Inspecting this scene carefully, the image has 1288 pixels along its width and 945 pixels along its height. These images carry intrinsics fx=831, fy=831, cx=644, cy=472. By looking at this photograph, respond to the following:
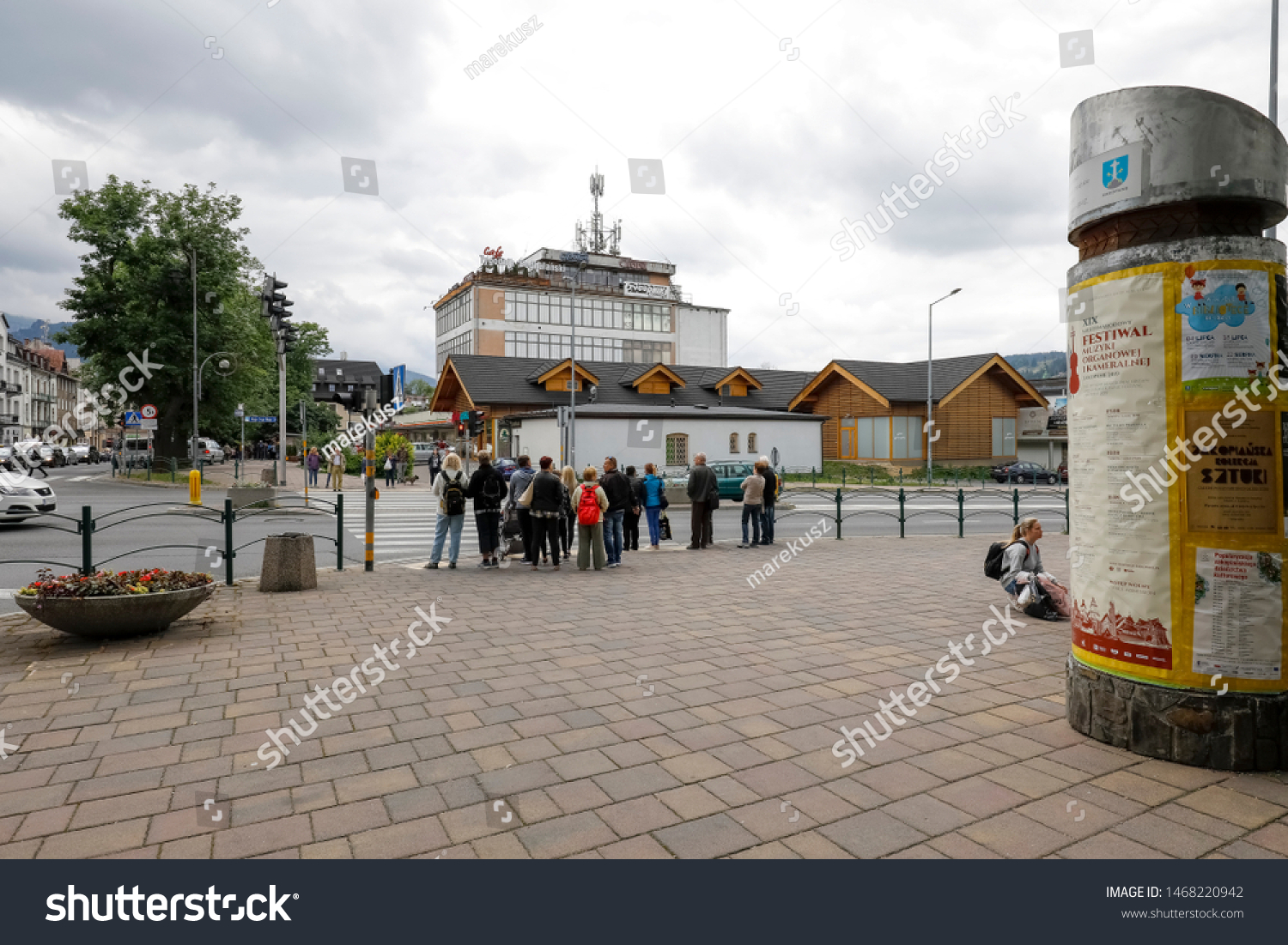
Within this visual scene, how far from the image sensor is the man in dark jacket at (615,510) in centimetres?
1305

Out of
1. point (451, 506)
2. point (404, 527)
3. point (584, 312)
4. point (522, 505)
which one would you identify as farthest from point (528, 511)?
point (584, 312)

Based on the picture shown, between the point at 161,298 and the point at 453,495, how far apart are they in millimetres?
33137

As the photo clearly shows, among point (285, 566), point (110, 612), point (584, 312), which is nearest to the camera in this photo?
point (110, 612)

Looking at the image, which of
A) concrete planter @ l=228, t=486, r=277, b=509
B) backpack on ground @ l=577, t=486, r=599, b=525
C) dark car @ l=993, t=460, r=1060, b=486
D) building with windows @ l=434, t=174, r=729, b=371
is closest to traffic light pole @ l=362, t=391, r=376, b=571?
backpack on ground @ l=577, t=486, r=599, b=525

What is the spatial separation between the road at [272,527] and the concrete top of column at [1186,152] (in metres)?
7.62

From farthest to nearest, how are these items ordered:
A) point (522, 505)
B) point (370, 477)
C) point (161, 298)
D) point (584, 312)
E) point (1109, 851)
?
point (584, 312) < point (161, 298) < point (522, 505) < point (370, 477) < point (1109, 851)

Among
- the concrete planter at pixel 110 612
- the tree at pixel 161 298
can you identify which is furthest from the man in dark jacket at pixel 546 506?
the tree at pixel 161 298

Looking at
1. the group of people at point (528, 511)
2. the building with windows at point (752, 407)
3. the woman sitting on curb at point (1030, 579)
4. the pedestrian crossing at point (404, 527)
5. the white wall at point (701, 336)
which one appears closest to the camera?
the woman sitting on curb at point (1030, 579)

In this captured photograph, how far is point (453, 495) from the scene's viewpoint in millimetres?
11898

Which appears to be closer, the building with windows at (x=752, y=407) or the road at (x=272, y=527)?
the road at (x=272, y=527)

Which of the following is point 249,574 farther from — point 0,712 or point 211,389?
point 211,389

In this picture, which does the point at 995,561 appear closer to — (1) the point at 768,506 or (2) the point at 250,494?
(1) the point at 768,506

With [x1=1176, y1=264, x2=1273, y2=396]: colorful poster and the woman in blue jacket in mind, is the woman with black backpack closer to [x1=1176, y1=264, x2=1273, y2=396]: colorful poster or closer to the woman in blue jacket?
the woman in blue jacket

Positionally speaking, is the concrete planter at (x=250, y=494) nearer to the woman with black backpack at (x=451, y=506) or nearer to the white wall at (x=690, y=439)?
the woman with black backpack at (x=451, y=506)
